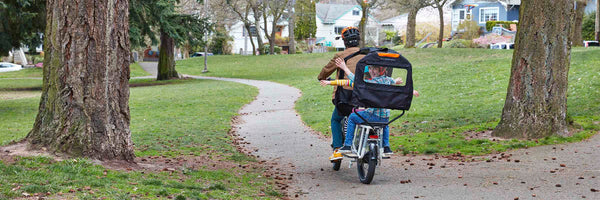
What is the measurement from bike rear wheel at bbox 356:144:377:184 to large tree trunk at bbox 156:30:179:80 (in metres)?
34.2

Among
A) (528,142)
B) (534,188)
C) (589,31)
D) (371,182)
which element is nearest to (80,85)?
(371,182)

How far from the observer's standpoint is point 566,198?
6.44 metres

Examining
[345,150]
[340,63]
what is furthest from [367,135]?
[340,63]

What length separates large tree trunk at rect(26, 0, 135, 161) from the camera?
7.40 m

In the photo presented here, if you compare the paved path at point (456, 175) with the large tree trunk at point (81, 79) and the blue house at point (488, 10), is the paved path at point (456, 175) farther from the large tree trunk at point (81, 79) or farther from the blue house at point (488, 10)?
the blue house at point (488, 10)

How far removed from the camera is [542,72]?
1034 centimetres

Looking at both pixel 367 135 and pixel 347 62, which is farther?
pixel 347 62

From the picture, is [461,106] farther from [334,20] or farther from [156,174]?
[334,20]

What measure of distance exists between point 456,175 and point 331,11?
94.3 m

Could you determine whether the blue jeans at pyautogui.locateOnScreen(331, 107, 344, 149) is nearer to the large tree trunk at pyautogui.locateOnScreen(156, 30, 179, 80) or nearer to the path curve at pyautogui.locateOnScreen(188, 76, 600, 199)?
the path curve at pyautogui.locateOnScreen(188, 76, 600, 199)

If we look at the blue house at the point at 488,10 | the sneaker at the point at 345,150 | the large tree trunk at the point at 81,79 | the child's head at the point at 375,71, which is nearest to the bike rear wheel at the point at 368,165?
the sneaker at the point at 345,150

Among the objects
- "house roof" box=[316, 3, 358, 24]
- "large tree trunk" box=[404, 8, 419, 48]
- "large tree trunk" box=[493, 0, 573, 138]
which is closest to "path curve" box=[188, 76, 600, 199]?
"large tree trunk" box=[493, 0, 573, 138]

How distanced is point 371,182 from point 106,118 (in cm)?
328

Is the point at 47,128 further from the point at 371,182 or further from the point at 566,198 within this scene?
the point at 566,198
